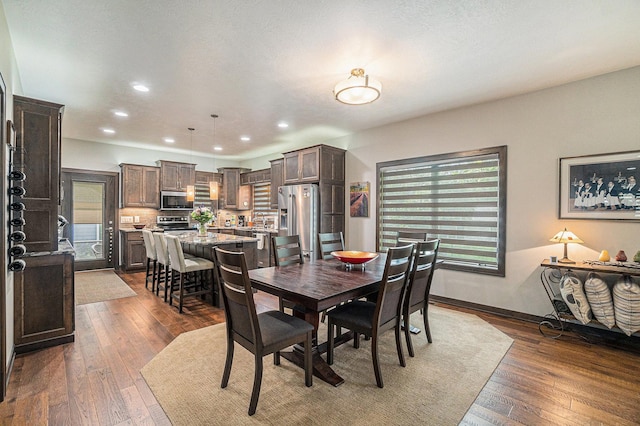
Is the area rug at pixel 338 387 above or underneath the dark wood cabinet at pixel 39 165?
underneath

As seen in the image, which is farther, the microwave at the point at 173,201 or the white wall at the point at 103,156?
the microwave at the point at 173,201

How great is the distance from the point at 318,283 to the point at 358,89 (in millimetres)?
1815

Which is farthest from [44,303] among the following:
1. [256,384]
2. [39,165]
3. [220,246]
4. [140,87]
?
[140,87]

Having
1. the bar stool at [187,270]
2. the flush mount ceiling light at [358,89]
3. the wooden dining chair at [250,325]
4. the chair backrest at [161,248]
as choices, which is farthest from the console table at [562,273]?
the chair backrest at [161,248]

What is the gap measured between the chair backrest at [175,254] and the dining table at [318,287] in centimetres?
183

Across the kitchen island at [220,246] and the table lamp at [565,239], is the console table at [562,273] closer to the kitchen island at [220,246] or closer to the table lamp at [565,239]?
the table lamp at [565,239]

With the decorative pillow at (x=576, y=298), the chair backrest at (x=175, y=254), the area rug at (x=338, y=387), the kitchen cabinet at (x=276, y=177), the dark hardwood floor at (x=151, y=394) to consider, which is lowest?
the dark hardwood floor at (x=151, y=394)

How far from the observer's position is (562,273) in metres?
3.39

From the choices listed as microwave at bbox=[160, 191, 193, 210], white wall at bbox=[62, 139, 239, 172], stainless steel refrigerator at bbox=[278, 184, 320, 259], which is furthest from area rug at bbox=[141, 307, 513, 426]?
white wall at bbox=[62, 139, 239, 172]

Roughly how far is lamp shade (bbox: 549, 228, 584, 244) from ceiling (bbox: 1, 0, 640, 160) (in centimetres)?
170

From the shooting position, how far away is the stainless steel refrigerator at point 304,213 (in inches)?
213

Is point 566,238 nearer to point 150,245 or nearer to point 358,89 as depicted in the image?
point 358,89

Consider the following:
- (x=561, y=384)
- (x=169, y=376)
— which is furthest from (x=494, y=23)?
(x=169, y=376)

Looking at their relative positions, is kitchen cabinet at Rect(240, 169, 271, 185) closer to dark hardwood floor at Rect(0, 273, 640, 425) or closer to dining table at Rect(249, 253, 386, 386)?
dark hardwood floor at Rect(0, 273, 640, 425)
